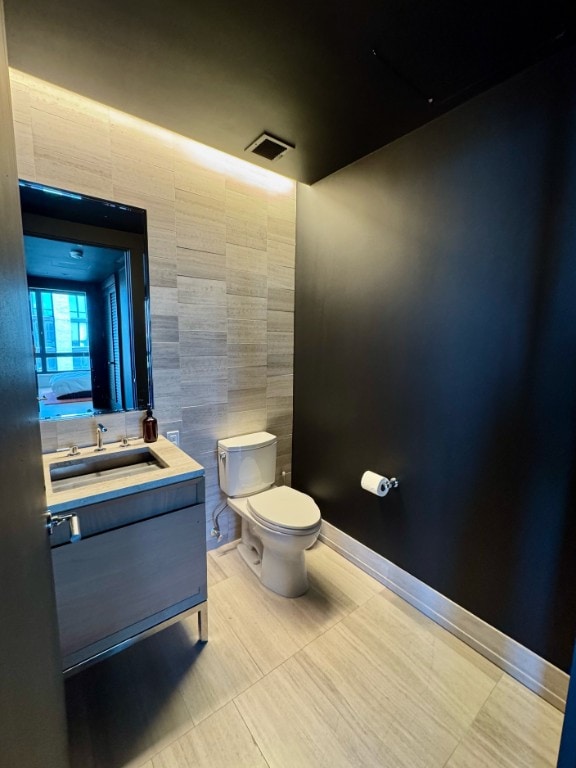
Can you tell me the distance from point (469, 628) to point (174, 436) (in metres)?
1.80

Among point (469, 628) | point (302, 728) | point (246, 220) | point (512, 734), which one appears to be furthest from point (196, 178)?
point (512, 734)

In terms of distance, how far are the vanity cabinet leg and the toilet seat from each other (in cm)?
46

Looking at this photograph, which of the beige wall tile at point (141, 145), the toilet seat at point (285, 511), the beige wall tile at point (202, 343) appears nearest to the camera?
the beige wall tile at point (141, 145)

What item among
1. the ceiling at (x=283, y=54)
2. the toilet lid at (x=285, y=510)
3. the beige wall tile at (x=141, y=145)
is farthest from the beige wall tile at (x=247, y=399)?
the ceiling at (x=283, y=54)

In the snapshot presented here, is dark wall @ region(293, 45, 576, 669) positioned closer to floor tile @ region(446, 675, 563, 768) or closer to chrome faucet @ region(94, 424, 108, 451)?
floor tile @ region(446, 675, 563, 768)

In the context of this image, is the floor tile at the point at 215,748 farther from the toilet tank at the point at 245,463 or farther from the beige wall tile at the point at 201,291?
the beige wall tile at the point at 201,291

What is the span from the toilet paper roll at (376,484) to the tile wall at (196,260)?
2.69ft

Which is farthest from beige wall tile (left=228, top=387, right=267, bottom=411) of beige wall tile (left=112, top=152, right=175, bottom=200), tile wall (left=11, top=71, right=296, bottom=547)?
beige wall tile (left=112, top=152, right=175, bottom=200)

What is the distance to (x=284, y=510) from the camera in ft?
6.05

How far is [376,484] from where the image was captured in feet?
5.98

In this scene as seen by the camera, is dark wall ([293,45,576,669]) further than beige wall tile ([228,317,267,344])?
No

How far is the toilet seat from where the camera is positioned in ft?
5.62

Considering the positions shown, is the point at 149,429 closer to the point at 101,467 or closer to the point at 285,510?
the point at 101,467

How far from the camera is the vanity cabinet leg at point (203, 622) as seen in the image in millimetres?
1543
